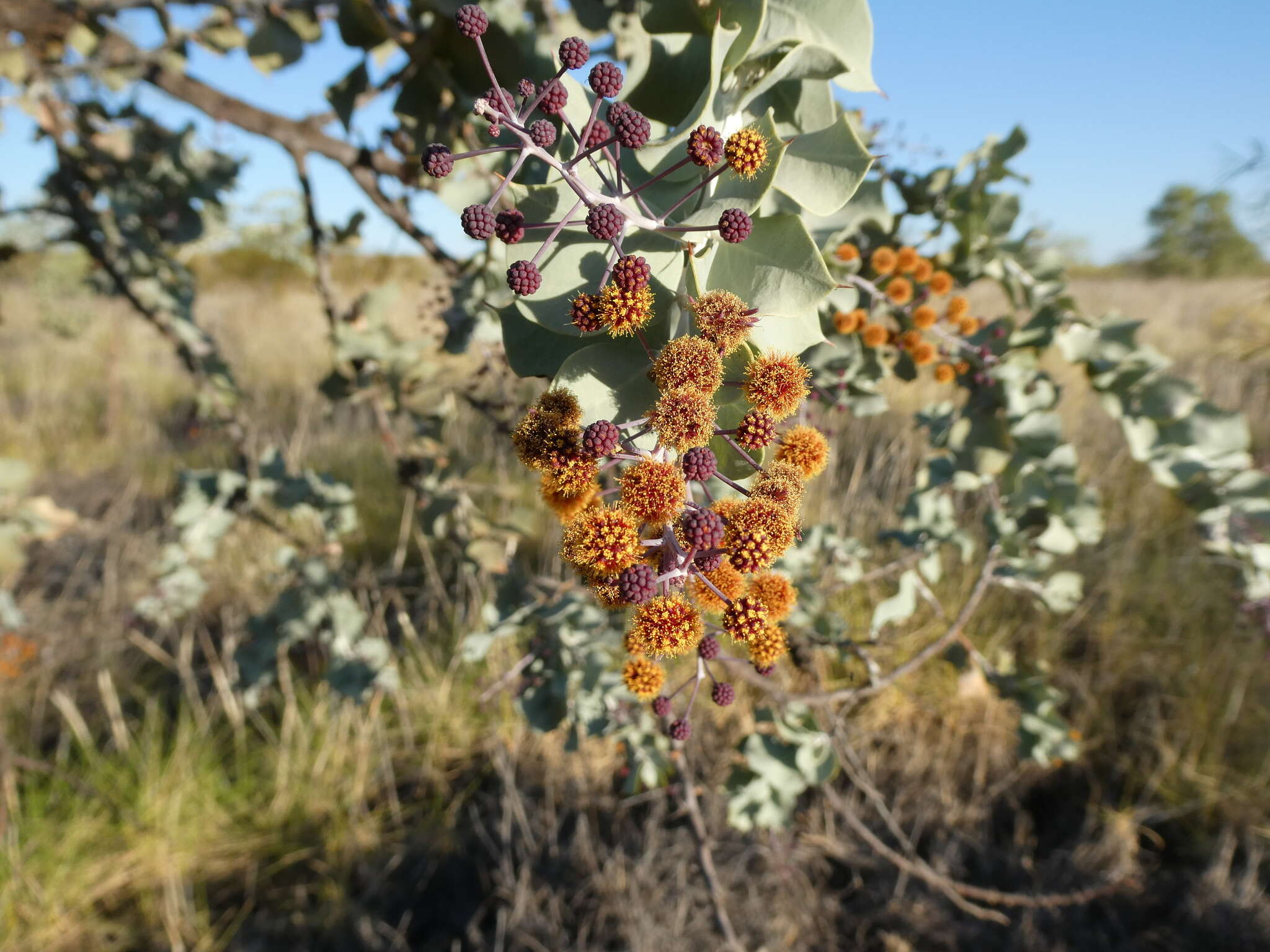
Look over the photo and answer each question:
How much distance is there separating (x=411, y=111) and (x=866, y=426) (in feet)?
10.5

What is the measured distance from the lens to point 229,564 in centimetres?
355

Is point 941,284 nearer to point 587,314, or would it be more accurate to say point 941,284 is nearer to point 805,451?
point 805,451

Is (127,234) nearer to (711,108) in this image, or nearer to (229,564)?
(711,108)

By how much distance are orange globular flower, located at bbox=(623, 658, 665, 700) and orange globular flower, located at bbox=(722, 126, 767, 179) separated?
411mm

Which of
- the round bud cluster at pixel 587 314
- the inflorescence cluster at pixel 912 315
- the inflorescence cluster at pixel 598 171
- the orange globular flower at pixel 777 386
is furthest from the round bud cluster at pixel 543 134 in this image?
the inflorescence cluster at pixel 912 315

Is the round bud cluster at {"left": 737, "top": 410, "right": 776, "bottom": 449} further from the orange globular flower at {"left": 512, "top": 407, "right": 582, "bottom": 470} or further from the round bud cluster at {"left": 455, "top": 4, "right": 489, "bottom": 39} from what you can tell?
the round bud cluster at {"left": 455, "top": 4, "right": 489, "bottom": 39}

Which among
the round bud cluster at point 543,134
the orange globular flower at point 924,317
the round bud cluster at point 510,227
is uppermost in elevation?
the orange globular flower at point 924,317

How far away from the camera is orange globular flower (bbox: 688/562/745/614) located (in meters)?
0.55

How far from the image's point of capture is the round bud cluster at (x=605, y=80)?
19.1 inches

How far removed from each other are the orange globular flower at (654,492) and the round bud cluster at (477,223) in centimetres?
19

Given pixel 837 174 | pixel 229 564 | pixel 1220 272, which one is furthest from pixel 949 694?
pixel 1220 272

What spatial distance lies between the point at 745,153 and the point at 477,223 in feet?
0.61

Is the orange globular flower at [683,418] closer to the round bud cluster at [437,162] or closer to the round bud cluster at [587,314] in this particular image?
the round bud cluster at [587,314]

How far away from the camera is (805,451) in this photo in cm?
54
